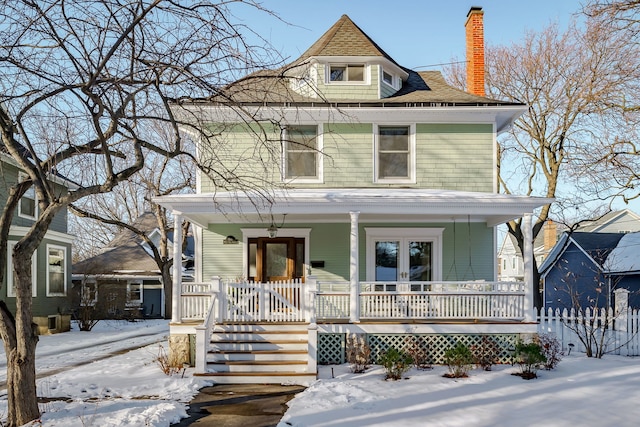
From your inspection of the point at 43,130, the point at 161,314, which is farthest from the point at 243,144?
the point at 161,314

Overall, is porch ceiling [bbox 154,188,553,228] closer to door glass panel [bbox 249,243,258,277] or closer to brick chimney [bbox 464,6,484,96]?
door glass panel [bbox 249,243,258,277]

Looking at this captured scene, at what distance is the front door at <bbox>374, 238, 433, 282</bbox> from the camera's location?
12.6 m

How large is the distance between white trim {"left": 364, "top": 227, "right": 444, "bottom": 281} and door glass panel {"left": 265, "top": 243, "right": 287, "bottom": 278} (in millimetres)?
2119

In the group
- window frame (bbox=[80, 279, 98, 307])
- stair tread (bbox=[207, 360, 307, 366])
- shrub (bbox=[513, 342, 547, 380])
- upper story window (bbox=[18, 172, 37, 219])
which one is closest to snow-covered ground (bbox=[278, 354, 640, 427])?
shrub (bbox=[513, 342, 547, 380])

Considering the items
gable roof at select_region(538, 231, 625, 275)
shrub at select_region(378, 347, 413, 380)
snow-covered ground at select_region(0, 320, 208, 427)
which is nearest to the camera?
snow-covered ground at select_region(0, 320, 208, 427)

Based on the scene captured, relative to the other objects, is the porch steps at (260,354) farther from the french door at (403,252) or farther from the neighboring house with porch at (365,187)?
the french door at (403,252)

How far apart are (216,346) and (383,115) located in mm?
6822

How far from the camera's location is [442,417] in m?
6.56

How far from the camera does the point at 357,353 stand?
32.2ft

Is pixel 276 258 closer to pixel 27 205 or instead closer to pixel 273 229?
pixel 273 229

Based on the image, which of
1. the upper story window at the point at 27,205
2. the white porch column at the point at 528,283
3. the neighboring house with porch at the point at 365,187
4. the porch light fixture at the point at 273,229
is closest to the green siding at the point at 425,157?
the neighboring house with porch at the point at 365,187

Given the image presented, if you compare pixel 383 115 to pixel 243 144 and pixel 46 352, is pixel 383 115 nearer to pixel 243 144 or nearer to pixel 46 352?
pixel 243 144

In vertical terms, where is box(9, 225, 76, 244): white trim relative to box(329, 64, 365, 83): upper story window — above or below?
below

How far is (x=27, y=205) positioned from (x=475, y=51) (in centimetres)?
1578
